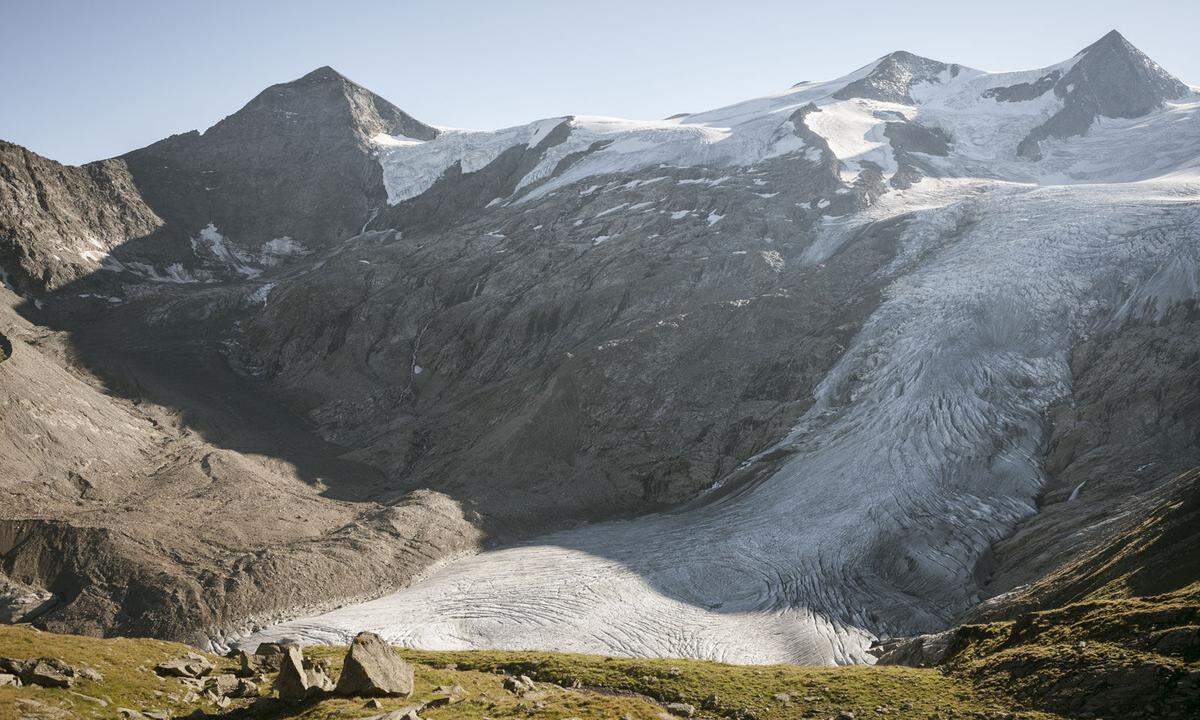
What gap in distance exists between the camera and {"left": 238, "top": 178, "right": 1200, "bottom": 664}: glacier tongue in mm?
49531

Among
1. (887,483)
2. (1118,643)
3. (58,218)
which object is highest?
(58,218)

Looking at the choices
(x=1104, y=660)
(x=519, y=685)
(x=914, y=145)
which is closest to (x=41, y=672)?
(x=519, y=685)

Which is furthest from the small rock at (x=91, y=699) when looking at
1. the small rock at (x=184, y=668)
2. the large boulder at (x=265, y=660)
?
the large boulder at (x=265, y=660)

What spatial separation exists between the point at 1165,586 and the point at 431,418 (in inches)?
2711

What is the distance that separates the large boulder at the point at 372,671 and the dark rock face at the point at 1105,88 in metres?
135

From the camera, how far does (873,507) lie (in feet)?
193

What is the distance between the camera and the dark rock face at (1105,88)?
138750 millimetres

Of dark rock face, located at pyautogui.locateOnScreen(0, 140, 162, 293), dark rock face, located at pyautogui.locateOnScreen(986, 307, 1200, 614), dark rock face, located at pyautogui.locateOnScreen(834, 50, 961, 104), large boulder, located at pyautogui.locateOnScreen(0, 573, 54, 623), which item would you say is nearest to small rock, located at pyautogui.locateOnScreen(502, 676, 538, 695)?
dark rock face, located at pyautogui.locateOnScreen(986, 307, 1200, 614)

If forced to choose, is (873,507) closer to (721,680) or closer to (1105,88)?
(721,680)

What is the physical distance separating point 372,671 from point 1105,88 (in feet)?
518

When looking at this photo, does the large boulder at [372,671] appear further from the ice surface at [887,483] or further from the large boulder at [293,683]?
the ice surface at [887,483]

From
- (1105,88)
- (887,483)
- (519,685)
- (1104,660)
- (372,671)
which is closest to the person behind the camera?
(1104,660)

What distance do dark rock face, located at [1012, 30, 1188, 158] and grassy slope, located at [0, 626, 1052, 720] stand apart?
415 feet

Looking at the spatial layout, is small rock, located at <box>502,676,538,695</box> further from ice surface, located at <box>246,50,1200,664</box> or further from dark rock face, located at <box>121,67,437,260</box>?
dark rock face, located at <box>121,67,437,260</box>
